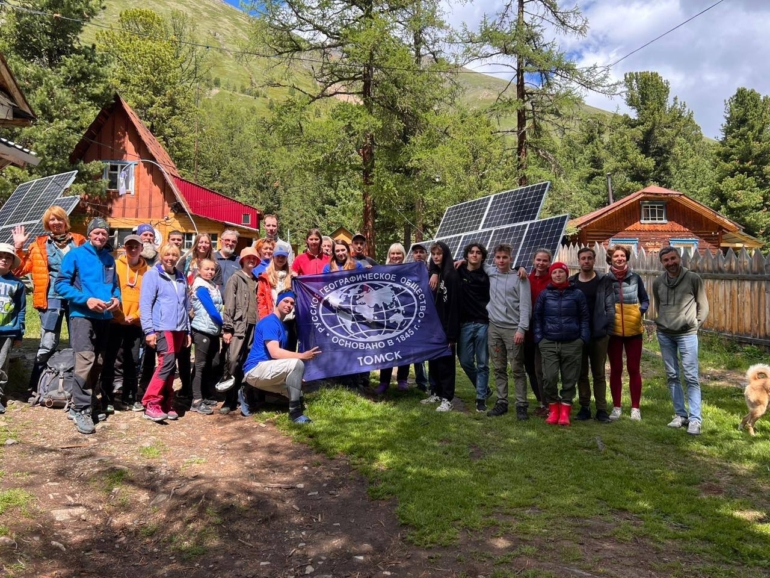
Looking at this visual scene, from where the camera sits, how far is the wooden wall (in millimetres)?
33531

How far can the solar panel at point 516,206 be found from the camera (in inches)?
472

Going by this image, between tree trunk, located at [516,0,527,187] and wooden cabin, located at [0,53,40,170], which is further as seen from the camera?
tree trunk, located at [516,0,527,187]

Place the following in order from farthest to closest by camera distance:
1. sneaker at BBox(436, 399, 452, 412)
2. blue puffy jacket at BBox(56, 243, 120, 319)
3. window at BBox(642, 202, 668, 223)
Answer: window at BBox(642, 202, 668, 223), sneaker at BBox(436, 399, 452, 412), blue puffy jacket at BBox(56, 243, 120, 319)

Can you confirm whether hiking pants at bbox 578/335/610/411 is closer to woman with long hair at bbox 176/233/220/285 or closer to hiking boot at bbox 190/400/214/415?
hiking boot at bbox 190/400/214/415

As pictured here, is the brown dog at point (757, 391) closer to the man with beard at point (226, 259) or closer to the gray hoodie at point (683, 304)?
the gray hoodie at point (683, 304)

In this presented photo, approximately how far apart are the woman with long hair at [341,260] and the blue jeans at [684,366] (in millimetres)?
4000

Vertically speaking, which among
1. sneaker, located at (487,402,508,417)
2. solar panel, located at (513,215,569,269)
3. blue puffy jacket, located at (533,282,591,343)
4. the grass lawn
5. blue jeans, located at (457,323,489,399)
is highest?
solar panel, located at (513,215,569,269)

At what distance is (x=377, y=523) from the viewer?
14.1ft

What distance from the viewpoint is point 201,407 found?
6.97m

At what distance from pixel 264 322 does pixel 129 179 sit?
948 inches

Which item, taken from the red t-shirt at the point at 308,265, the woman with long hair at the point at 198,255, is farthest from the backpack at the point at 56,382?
the red t-shirt at the point at 308,265

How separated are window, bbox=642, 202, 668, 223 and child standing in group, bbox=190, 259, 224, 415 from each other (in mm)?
32221

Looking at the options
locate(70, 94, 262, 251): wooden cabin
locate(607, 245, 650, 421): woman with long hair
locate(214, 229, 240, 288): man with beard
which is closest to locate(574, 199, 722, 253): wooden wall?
locate(70, 94, 262, 251): wooden cabin

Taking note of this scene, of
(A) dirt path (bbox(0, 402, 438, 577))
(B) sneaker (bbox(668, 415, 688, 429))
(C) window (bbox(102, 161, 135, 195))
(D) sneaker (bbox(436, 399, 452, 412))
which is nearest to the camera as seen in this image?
(A) dirt path (bbox(0, 402, 438, 577))
